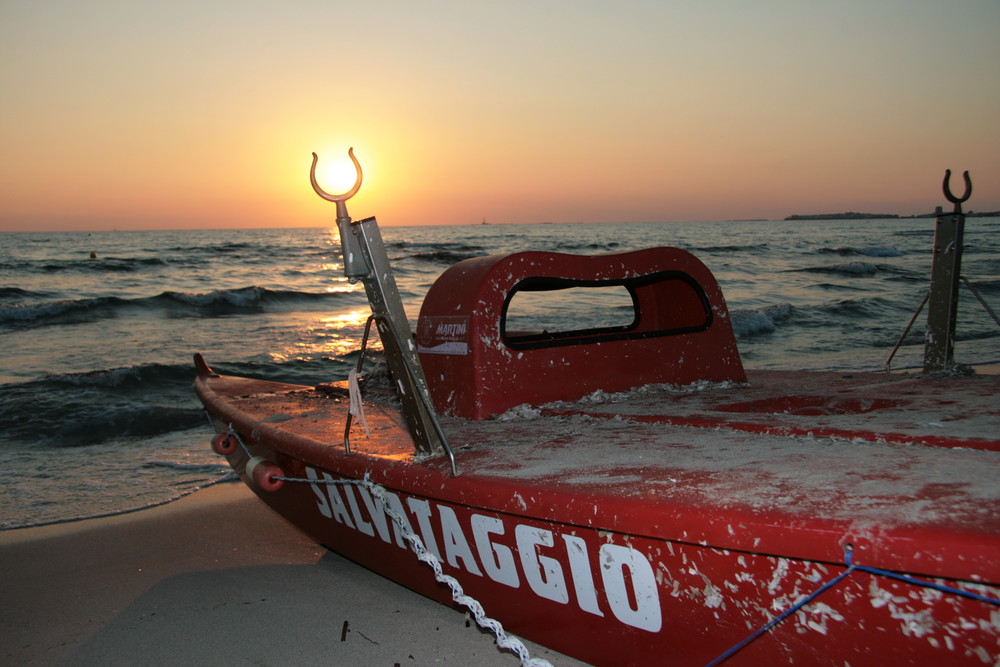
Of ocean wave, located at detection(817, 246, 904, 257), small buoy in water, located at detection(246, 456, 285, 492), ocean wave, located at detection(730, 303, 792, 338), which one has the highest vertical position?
small buoy in water, located at detection(246, 456, 285, 492)

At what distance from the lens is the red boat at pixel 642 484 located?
1.68 metres

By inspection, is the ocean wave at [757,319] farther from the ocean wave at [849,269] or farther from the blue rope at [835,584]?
the ocean wave at [849,269]

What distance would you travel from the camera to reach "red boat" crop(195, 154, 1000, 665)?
1678mm

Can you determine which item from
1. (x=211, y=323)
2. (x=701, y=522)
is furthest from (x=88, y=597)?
(x=211, y=323)

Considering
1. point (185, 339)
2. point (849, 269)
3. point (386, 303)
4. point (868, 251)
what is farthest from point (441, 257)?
point (386, 303)

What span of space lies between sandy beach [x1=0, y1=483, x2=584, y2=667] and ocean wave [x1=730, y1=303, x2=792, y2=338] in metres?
10.5

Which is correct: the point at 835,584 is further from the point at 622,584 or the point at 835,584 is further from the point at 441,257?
the point at 441,257

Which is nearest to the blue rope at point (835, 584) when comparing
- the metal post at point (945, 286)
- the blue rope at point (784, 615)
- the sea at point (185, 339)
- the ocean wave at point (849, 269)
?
the blue rope at point (784, 615)

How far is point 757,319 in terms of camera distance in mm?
14594

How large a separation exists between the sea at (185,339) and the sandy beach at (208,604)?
0.84m

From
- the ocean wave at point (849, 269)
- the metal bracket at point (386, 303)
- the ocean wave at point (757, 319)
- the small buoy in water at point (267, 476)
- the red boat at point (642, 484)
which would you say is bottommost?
the ocean wave at point (849, 269)

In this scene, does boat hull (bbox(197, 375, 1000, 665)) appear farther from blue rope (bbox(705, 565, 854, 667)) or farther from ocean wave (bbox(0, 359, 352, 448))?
ocean wave (bbox(0, 359, 352, 448))

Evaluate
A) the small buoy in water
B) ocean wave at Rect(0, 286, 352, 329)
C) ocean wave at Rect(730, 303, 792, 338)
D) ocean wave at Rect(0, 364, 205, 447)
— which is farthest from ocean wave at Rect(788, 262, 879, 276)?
the small buoy in water

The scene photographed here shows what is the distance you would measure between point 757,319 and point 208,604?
42.4 feet
